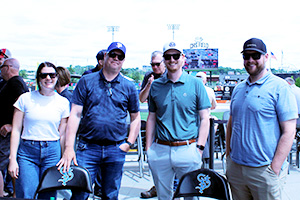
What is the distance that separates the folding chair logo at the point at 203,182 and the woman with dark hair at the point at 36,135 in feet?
4.65

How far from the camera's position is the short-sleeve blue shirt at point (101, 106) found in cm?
258

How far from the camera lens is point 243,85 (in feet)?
8.14

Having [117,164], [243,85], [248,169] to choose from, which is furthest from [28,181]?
[243,85]

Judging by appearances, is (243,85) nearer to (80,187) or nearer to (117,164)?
(117,164)

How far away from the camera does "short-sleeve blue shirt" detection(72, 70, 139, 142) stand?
8.45 ft

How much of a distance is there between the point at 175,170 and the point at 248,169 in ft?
2.33

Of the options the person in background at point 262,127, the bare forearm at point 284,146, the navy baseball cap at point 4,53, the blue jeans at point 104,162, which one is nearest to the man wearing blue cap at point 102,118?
the blue jeans at point 104,162

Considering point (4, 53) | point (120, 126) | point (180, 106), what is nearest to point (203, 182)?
point (180, 106)

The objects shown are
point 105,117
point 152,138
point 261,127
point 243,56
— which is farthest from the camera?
point 152,138

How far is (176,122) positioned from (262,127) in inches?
29.8

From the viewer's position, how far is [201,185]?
2316 millimetres

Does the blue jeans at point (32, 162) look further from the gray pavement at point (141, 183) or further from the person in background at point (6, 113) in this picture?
the gray pavement at point (141, 183)

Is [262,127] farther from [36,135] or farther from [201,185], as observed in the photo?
[36,135]

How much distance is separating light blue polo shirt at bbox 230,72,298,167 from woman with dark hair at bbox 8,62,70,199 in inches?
A: 71.3
